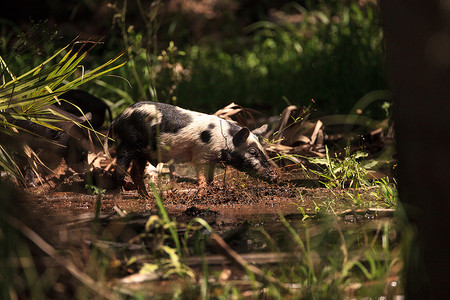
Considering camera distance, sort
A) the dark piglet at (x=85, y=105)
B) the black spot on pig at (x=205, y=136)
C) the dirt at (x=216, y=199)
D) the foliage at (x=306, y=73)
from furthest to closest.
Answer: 1. the foliage at (x=306, y=73)
2. the dark piglet at (x=85, y=105)
3. the black spot on pig at (x=205, y=136)
4. the dirt at (x=216, y=199)

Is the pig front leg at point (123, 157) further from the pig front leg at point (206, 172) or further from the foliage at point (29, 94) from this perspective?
the foliage at point (29, 94)

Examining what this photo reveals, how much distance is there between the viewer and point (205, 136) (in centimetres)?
511

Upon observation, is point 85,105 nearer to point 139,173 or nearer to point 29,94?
point 139,173

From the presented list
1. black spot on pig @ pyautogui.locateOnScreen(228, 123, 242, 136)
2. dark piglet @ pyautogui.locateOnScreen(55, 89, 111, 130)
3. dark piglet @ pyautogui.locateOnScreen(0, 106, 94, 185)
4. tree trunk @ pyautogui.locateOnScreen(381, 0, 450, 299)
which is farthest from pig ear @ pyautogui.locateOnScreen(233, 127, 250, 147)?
tree trunk @ pyautogui.locateOnScreen(381, 0, 450, 299)

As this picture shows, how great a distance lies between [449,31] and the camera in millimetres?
1926

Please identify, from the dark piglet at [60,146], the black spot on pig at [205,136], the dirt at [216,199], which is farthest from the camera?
the dark piglet at [60,146]

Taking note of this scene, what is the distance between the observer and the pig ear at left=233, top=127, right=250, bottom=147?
5004 millimetres

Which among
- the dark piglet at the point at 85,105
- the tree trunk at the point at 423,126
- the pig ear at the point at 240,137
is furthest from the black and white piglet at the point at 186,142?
the tree trunk at the point at 423,126

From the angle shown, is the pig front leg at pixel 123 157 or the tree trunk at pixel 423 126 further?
the pig front leg at pixel 123 157

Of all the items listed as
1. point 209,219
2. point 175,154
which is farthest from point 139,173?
point 209,219

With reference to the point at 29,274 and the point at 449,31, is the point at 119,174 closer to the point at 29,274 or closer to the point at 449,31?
the point at 29,274

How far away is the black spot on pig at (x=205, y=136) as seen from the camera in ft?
16.7

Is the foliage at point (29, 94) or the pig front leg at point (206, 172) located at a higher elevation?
the foliage at point (29, 94)

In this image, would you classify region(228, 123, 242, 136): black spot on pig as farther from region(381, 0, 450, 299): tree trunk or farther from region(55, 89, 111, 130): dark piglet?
region(381, 0, 450, 299): tree trunk
